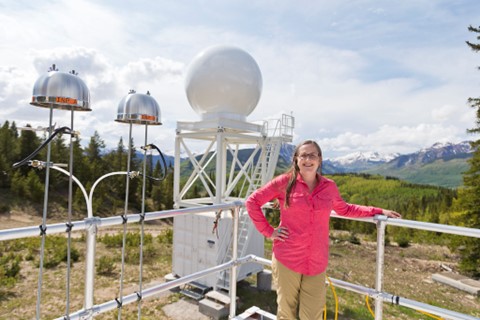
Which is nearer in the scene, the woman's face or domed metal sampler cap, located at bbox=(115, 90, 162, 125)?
the woman's face

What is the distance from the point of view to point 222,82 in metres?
10.8

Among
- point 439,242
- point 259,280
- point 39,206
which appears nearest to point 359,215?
point 259,280

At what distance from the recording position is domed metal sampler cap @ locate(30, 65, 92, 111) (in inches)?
103

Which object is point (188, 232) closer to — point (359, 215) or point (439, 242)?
point (359, 215)

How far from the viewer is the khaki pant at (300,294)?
2.61 m

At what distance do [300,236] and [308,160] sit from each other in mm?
646

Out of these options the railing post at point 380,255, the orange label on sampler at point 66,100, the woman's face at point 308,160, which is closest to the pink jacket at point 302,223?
the woman's face at point 308,160

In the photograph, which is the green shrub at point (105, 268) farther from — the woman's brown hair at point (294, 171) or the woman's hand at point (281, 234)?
the woman's brown hair at point (294, 171)

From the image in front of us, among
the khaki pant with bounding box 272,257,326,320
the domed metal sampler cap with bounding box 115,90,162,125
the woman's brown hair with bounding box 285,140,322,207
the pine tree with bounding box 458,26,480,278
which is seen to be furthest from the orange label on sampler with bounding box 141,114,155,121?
Result: the pine tree with bounding box 458,26,480,278

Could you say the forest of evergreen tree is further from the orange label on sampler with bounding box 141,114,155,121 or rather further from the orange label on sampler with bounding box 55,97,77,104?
the orange label on sampler with bounding box 55,97,77,104

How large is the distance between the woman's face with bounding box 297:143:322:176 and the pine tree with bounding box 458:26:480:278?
52.3 ft

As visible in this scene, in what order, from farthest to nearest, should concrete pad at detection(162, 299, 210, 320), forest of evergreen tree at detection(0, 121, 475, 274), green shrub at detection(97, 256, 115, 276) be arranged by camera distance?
forest of evergreen tree at detection(0, 121, 475, 274) → green shrub at detection(97, 256, 115, 276) → concrete pad at detection(162, 299, 210, 320)

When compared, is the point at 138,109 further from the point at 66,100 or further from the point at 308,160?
the point at 308,160

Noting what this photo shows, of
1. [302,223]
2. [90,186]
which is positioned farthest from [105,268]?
[90,186]
